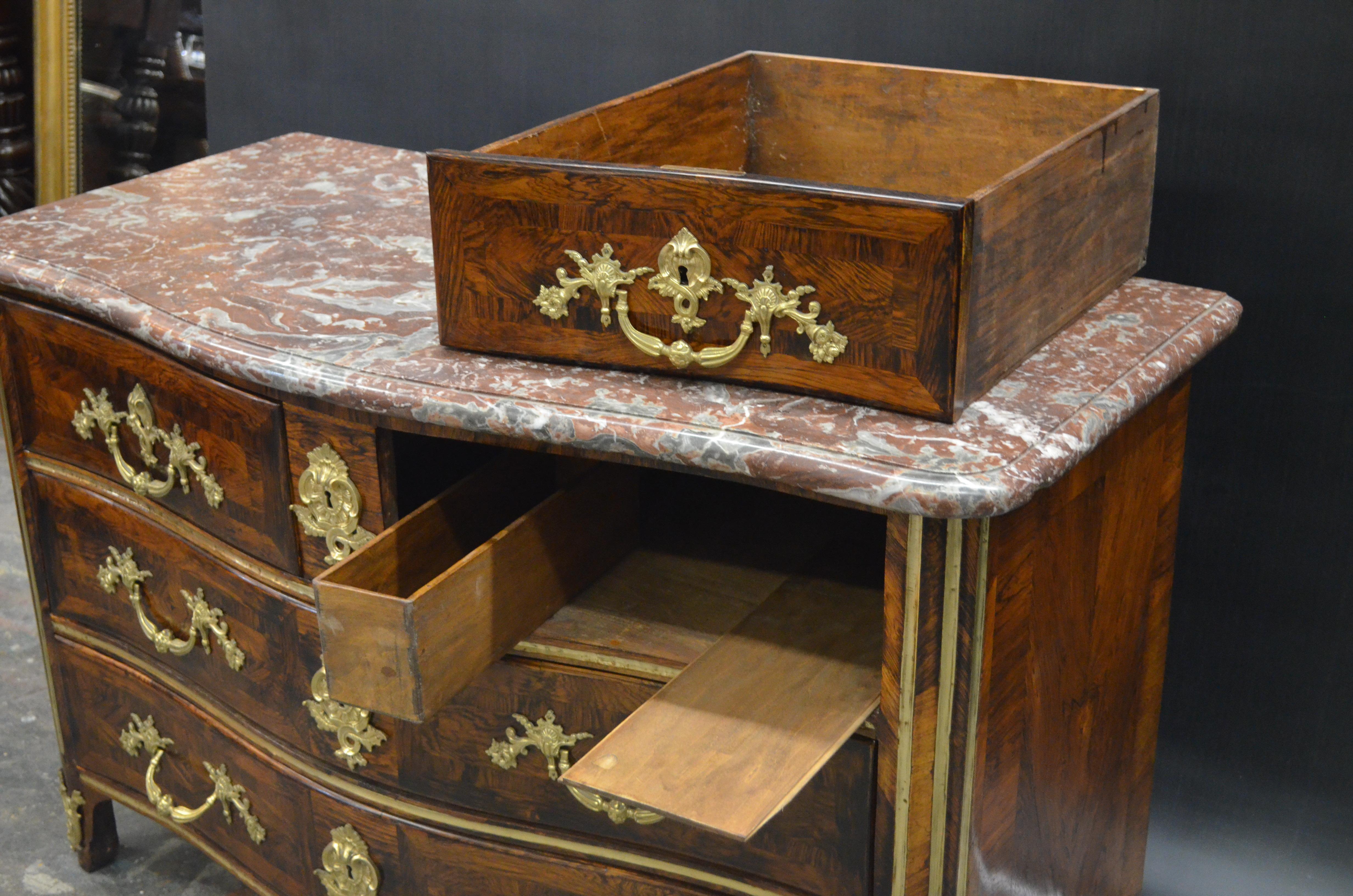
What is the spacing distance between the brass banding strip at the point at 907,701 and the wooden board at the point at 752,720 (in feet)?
0.11

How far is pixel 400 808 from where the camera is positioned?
4.90 feet

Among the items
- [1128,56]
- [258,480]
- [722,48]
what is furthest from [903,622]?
[722,48]

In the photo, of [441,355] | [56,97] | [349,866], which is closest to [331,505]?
[441,355]

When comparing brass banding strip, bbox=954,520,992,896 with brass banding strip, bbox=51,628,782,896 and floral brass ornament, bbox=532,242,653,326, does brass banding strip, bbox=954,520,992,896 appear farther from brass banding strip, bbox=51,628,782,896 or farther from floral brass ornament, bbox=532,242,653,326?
floral brass ornament, bbox=532,242,653,326

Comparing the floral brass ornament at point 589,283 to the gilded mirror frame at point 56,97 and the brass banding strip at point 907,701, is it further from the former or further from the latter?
the gilded mirror frame at point 56,97

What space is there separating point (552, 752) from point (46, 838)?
108 cm

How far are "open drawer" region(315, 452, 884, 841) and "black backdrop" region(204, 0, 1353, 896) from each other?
0.48 metres

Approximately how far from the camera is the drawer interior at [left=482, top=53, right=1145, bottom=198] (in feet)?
4.67

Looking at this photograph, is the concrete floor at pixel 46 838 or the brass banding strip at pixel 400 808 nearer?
the brass banding strip at pixel 400 808

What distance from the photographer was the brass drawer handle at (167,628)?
1548 mm

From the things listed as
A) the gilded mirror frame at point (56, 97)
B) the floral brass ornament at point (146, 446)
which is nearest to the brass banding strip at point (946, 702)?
the floral brass ornament at point (146, 446)

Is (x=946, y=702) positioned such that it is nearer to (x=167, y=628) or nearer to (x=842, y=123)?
(x=842, y=123)

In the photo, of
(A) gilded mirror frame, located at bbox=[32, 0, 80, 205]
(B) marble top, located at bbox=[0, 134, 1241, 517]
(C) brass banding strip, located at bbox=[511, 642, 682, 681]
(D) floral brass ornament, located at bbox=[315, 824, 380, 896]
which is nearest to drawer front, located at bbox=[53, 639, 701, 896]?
(D) floral brass ornament, located at bbox=[315, 824, 380, 896]

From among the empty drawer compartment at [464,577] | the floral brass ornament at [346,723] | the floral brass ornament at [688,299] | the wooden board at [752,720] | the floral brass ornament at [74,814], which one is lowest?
the floral brass ornament at [74,814]
